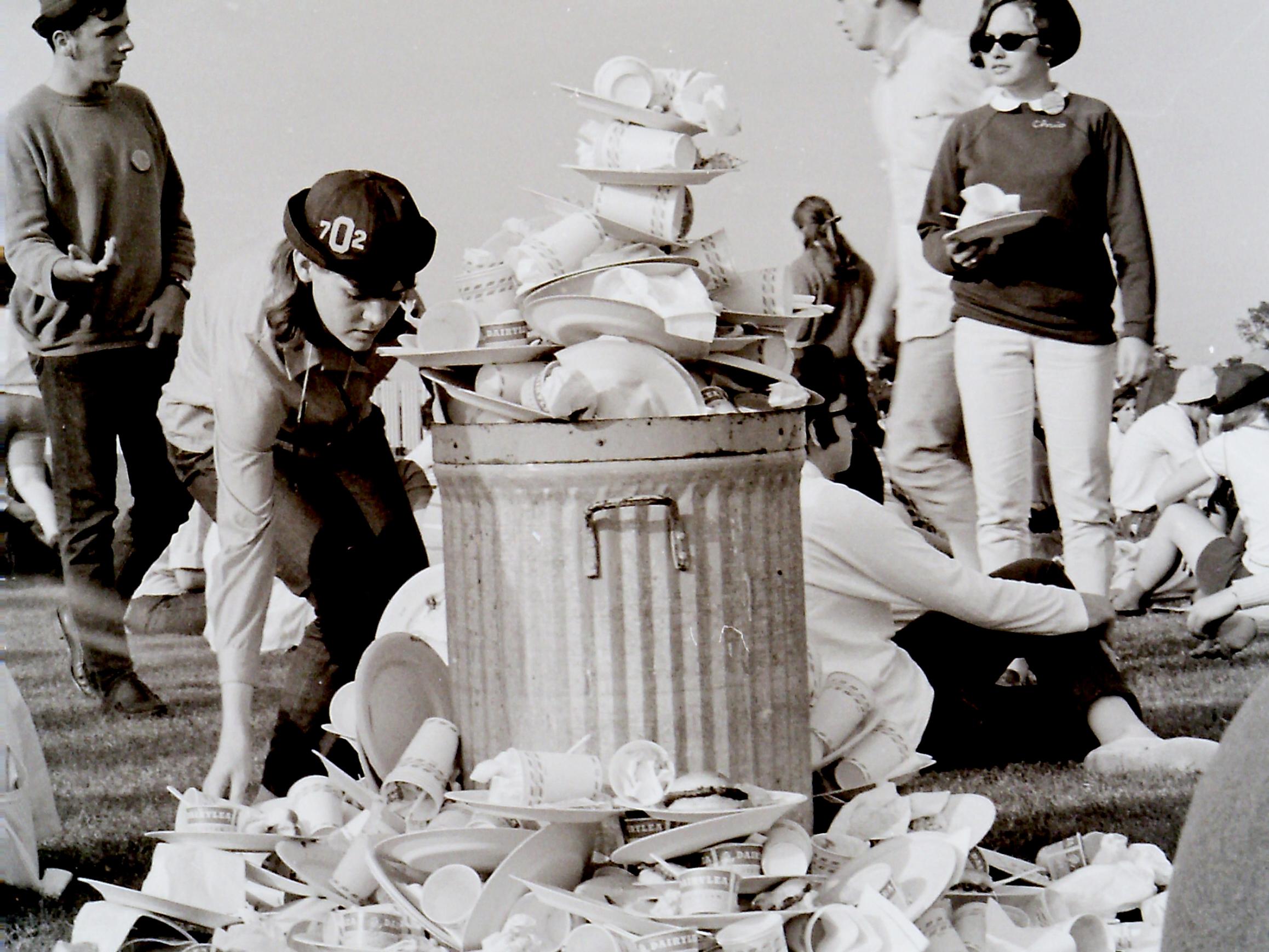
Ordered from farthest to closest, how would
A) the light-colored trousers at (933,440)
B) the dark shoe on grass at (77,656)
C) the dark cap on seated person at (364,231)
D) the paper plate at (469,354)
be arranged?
the light-colored trousers at (933,440) < the dark shoe on grass at (77,656) < the dark cap on seated person at (364,231) < the paper plate at (469,354)

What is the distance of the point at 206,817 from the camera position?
2.62 metres

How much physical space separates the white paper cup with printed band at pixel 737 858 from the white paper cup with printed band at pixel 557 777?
20cm

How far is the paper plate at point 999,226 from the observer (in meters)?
3.62

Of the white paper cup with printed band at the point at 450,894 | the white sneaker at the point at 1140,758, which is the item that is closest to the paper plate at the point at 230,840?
the white paper cup with printed band at the point at 450,894

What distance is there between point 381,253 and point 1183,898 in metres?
2.09

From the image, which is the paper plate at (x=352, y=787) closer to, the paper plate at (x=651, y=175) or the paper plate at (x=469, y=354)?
the paper plate at (x=469, y=354)

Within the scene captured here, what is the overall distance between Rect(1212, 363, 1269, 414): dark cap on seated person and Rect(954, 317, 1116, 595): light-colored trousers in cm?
53

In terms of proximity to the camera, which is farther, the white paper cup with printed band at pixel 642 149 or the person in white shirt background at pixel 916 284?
the person in white shirt background at pixel 916 284

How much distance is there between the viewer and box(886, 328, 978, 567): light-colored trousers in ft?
12.4

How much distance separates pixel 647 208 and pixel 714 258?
159mm

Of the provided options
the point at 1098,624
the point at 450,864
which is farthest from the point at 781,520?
the point at 1098,624

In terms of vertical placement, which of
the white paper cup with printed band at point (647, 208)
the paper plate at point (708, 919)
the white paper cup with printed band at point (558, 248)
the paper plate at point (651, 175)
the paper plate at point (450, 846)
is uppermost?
the paper plate at point (651, 175)

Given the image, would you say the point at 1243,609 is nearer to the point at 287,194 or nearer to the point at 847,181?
the point at 847,181

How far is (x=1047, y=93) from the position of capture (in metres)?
3.67
